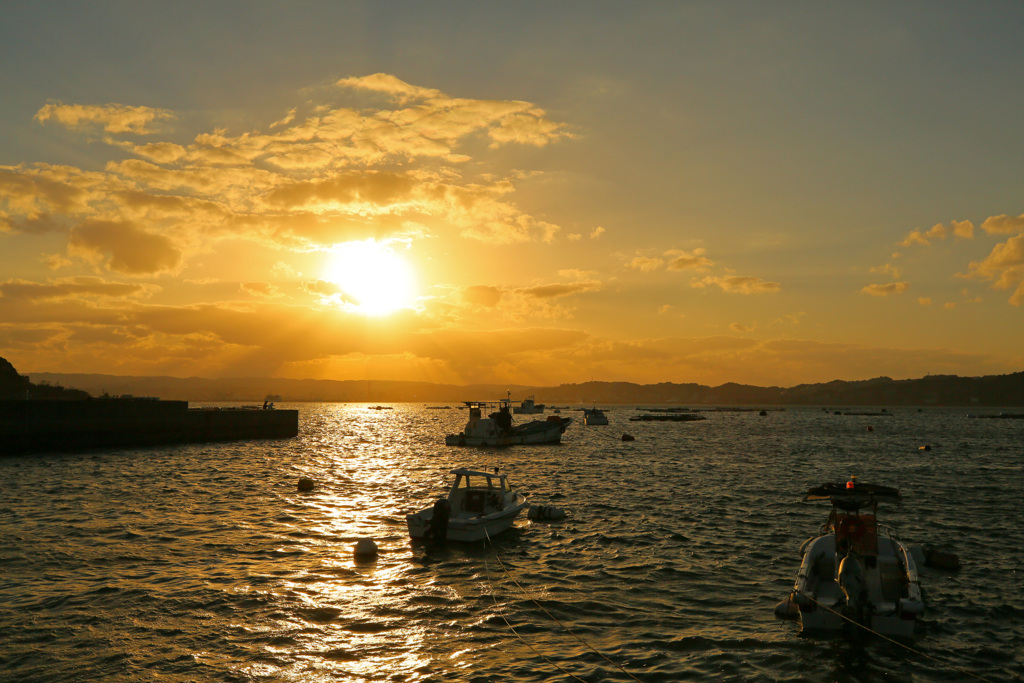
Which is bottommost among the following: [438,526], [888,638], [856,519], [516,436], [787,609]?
[516,436]

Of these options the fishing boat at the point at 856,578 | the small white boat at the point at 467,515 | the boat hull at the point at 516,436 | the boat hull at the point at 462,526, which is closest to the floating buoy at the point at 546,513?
the small white boat at the point at 467,515

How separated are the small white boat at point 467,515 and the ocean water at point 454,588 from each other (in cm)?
74

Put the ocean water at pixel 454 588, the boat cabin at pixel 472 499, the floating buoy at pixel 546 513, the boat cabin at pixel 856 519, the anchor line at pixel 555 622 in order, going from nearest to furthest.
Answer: the anchor line at pixel 555 622
the ocean water at pixel 454 588
the boat cabin at pixel 856 519
the boat cabin at pixel 472 499
the floating buoy at pixel 546 513

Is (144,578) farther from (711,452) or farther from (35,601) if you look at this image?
(711,452)

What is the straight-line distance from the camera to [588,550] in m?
25.9

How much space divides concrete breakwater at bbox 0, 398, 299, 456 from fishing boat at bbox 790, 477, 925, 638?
215ft

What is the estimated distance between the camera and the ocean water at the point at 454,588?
48.8 ft

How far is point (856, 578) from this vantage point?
645 inches

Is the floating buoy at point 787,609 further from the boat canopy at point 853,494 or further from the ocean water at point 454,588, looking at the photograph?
the boat canopy at point 853,494

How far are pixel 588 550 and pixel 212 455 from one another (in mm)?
49955

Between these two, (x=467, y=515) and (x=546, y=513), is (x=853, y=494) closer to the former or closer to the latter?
(x=467, y=515)

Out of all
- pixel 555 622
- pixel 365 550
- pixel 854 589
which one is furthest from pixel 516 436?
pixel 854 589

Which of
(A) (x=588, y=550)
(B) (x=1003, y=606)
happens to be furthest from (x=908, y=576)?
(A) (x=588, y=550)

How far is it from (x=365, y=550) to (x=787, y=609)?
567 inches
